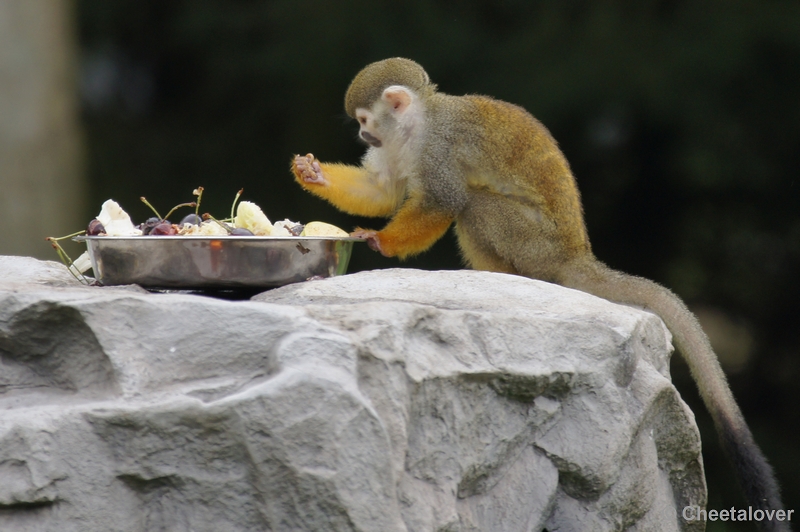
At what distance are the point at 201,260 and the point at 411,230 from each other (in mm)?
1143

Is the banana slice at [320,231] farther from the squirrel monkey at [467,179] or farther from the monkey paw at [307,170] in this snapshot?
the monkey paw at [307,170]

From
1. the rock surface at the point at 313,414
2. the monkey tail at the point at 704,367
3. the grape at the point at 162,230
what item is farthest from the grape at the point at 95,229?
the monkey tail at the point at 704,367

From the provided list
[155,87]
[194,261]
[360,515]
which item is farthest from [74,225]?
[360,515]

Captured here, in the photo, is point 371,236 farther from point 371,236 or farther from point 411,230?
point 411,230

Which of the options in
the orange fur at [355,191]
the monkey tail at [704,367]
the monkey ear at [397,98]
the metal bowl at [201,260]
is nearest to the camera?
the metal bowl at [201,260]

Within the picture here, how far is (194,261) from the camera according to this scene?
2145 millimetres

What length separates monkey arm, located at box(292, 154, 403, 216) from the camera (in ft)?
10.8

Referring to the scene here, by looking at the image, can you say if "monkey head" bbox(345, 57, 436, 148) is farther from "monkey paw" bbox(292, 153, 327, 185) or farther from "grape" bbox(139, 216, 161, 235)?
"grape" bbox(139, 216, 161, 235)

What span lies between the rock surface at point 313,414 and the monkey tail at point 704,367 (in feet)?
1.60

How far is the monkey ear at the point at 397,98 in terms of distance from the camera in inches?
127

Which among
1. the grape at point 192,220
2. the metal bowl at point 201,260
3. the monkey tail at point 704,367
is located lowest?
the monkey tail at point 704,367

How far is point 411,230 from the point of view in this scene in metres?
3.15

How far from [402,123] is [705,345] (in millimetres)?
1318

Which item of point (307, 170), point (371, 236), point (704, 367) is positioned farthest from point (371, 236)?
point (704, 367)
